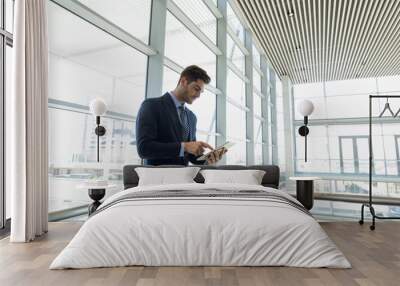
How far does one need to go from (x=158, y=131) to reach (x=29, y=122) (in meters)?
1.40

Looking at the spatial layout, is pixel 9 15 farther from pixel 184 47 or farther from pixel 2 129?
pixel 184 47

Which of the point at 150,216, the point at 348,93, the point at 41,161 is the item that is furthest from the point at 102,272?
the point at 348,93

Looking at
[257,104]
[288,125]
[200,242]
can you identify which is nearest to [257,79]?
[257,104]

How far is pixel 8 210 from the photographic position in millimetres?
3547

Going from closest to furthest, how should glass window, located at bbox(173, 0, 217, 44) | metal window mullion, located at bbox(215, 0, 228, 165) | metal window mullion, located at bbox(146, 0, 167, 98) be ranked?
1. metal window mullion, located at bbox(146, 0, 167, 98)
2. glass window, located at bbox(173, 0, 217, 44)
3. metal window mullion, located at bbox(215, 0, 228, 165)

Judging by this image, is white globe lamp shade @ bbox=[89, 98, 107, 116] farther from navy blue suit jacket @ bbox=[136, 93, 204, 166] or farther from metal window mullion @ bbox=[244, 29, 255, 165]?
metal window mullion @ bbox=[244, 29, 255, 165]

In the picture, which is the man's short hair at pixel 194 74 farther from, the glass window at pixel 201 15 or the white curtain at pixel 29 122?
the glass window at pixel 201 15

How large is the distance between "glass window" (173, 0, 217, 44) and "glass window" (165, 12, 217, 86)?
0.37 metres

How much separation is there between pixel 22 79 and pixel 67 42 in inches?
31.3

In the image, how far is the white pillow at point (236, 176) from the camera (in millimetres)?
3832

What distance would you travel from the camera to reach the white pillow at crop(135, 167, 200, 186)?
147 inches

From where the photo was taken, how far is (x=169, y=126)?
3994 mm

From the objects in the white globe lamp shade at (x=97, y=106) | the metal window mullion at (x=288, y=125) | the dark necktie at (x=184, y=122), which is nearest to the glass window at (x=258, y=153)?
the metal window mullion at (x=288, y=125)

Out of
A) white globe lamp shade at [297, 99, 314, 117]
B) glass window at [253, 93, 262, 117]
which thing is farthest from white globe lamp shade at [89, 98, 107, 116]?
glass window at [253, 93, 262, 117]
